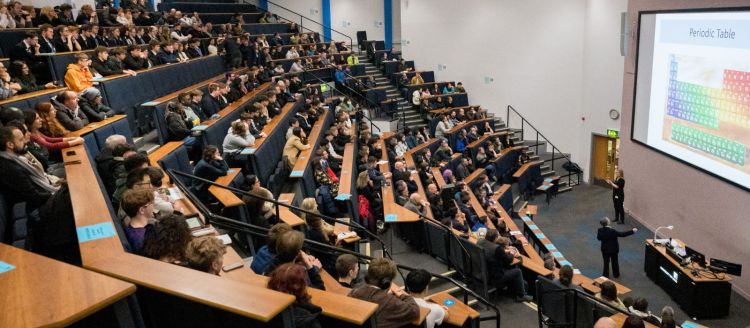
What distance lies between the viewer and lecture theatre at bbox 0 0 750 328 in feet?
9.63

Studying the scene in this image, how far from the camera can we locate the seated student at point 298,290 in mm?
2639

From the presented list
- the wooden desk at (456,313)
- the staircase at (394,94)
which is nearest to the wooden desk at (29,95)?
the wooden desk at (456,313)

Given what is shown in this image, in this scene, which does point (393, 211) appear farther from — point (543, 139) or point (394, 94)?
point (394, 94)

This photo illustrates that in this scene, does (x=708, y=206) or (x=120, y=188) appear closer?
(x=120, y=188)

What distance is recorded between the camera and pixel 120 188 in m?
4.11

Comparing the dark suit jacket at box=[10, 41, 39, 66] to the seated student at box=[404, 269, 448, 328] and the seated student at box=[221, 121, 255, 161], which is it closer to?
the seated student at box=[221, 121, 255, 161]

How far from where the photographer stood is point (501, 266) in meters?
6.81

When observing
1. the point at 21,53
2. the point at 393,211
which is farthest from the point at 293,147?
the point at 21,53

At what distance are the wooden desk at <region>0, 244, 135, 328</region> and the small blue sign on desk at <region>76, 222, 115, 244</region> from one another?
1.51ft

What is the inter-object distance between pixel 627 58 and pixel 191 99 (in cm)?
777

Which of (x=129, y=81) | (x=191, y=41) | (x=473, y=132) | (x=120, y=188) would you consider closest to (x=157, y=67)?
(x=129, y=81)

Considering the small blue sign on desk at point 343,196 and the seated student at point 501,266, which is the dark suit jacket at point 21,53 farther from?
the seated student at point 501,266

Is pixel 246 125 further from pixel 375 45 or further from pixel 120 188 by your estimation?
pixel 375 45

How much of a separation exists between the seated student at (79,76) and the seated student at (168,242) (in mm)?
4435
